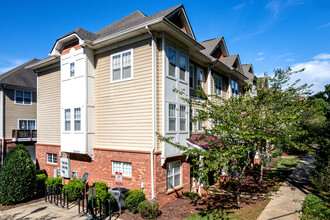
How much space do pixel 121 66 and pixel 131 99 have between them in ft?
6.71

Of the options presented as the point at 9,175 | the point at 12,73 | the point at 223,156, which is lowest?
the point at 9,175

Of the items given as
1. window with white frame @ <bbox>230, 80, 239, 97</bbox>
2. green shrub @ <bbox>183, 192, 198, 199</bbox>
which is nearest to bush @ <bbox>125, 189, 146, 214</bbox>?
green shrub @ <bbox>183, 192, 198, 199</bbox>

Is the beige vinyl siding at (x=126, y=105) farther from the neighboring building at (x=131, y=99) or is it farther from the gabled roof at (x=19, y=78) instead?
the gabled roof at (x=19, y=78)

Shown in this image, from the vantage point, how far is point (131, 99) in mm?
11578

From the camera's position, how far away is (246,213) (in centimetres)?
965

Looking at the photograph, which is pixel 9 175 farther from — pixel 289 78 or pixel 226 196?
pixel 289 78

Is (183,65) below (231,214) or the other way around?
the other way around

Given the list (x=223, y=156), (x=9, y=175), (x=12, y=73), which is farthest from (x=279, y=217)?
(x=12, y=73)

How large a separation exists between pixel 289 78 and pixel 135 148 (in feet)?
29.4

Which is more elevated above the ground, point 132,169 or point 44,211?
point 132,169

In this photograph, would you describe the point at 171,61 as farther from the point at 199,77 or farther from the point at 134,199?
the point at 134,199

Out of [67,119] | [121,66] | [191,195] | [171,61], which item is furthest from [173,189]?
[67,119]

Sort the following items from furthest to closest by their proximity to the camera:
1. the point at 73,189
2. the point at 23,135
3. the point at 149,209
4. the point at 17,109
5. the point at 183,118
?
the point at 17,109 < the point at 23,135 < the point at 183,118 < the point at 73,189 < the point at 149,209

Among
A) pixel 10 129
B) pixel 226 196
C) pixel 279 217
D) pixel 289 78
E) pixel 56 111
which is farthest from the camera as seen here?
pixel 10 129
